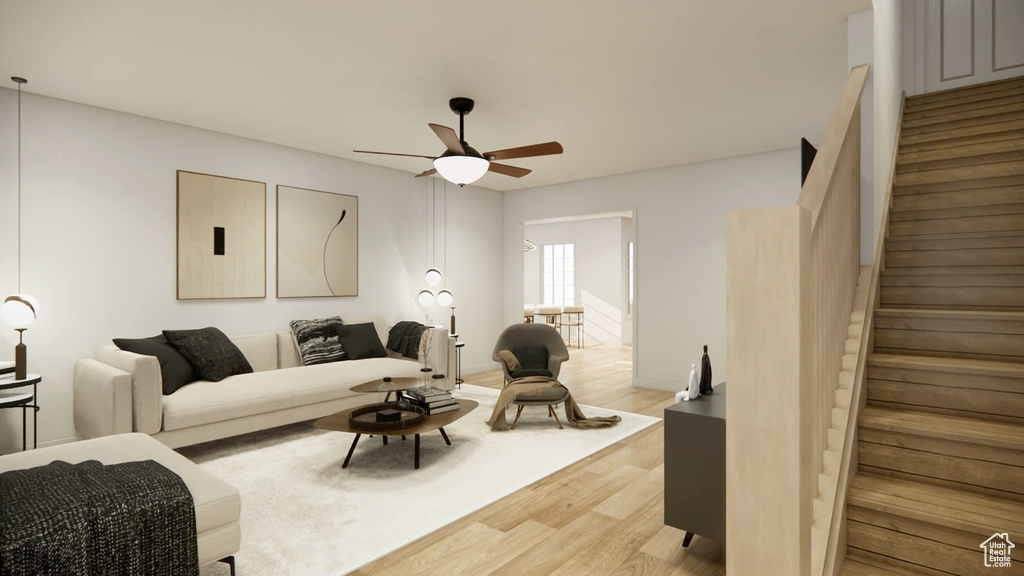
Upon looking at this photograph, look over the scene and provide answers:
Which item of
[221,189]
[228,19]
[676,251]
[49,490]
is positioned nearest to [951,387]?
[49,490]

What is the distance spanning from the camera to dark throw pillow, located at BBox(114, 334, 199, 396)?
3.64m

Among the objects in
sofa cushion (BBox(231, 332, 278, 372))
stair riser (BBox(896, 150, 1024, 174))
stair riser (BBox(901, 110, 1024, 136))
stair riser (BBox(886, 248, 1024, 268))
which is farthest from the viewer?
sofa cushion (BBox(231, 332, 278, 372))

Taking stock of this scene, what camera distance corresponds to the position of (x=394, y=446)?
3.87 m

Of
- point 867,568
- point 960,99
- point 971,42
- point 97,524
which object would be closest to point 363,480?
point 97,524

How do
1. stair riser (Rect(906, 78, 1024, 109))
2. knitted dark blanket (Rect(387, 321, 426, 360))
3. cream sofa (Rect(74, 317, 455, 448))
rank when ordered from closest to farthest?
1. cream sofa (Rect(74, 317, 455, 448))
2. stair riser (Rect(906, 78, 1024, 109))
3. knitted dark blanket (Rect(387, 321, 426, 360))

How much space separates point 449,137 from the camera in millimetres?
3275

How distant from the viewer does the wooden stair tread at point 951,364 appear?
5.93 ft

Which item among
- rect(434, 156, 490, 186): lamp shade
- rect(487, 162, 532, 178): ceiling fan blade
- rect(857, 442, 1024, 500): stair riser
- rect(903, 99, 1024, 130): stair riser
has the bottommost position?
rect(857, 442, 1024, 500): stair riser

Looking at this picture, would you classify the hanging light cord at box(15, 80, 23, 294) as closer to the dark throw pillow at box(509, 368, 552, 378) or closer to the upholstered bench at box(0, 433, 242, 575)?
the upholstered bench at box(0, 433, 242, 575)

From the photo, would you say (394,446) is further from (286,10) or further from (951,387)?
(951,387)

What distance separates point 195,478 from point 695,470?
2.13m

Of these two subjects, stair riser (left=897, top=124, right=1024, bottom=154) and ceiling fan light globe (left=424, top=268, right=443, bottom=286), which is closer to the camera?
stair riser (left=897, top=124, right=1024, bottom=154)

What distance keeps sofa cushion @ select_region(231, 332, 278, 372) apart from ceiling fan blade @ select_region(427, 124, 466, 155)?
8.86 ft

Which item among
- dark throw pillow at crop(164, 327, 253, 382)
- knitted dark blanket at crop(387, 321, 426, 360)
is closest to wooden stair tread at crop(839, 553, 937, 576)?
dark throw pillow at crop(164, 327, 253, 382)
